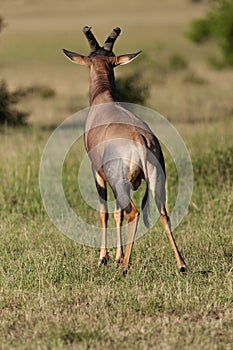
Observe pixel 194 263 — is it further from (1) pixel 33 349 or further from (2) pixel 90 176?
(2) pixel 90 176

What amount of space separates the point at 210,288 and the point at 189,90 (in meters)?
21.5

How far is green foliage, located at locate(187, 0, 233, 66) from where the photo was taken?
22.7m

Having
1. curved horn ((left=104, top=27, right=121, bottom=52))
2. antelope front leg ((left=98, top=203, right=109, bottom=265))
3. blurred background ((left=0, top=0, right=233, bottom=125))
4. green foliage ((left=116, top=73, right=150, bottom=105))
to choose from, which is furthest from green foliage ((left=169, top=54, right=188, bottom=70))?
antelope front leg ((left=98, top=203, right=109, bottom=265))

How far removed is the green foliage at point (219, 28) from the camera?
2269 cm

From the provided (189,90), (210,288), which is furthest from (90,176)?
(189,90)

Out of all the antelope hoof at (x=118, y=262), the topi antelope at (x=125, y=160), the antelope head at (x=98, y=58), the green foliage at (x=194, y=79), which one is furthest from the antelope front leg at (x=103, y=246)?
the green foliage at (x=194, y=79)

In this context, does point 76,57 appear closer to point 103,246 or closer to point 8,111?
point 103,246

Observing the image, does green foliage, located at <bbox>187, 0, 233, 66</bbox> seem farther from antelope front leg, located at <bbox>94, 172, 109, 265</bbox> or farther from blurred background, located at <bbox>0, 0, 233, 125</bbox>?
antelope front leg, located at <bbox>94, 172, 109, 265</bbox>

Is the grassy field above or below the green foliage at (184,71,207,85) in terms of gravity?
below

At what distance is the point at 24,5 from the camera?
314 feet

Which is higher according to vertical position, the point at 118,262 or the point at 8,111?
the point at 8,111

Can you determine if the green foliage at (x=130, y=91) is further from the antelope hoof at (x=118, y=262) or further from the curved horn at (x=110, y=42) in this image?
the antelope hoof at (x=118, y=262)

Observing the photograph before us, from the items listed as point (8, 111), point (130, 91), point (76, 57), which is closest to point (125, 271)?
point (76, 57)

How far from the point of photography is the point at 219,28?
22.9m
